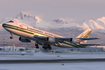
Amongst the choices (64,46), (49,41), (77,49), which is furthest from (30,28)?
(77,49)

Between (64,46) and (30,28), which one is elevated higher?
(30,28)

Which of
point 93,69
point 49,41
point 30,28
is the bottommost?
point 93,69

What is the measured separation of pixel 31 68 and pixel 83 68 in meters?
8.30

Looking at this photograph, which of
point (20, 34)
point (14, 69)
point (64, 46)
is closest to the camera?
point (14, 69)

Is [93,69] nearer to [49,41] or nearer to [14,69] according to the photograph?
[14,69]

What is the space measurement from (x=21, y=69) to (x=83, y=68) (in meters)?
9.81

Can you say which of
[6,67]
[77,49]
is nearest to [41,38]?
[77,49]

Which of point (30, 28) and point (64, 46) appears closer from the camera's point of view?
point (30, 28)

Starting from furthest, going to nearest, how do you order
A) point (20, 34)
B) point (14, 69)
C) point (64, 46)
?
1. point (64, 46)
2. point (20, 34)
3. point (14, 69)

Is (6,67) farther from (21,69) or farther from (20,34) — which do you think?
(20,34)

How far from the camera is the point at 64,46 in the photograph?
6738 cm

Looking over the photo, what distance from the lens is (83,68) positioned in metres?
27.4

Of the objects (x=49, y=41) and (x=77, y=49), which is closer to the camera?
(x=49, y=41)

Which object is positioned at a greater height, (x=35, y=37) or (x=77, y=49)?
(x=35, y=37)
